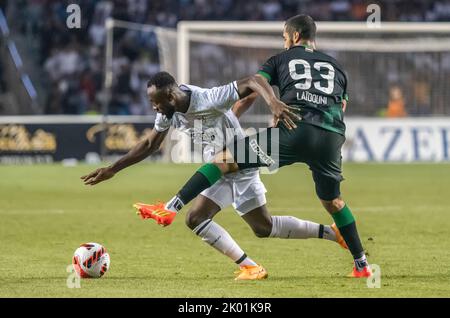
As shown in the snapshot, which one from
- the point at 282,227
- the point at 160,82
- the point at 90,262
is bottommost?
the point at 90,262

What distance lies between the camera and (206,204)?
850cm

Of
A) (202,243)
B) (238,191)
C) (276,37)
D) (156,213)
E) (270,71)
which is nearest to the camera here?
(156,213)

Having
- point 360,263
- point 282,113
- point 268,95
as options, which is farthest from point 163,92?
point 360,263

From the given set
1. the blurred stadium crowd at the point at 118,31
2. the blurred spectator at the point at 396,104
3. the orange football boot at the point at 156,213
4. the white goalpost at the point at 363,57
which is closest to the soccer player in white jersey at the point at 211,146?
the orange football boot at the point at 156,213

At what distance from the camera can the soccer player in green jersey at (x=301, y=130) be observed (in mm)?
8062

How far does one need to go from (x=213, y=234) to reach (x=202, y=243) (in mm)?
2982

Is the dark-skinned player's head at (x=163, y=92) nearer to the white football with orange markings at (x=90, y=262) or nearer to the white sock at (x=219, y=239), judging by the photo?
the white sock at (x=219, y=239)

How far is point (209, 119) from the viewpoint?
852 centimetres

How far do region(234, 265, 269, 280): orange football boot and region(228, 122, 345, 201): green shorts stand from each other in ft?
2.62

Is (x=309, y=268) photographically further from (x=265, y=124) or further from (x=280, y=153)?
(x=265, y=124)

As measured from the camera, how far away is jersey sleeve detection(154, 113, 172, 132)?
8.52 metres

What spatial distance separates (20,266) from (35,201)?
7.47 metres

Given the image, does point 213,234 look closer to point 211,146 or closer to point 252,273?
point 252,273
